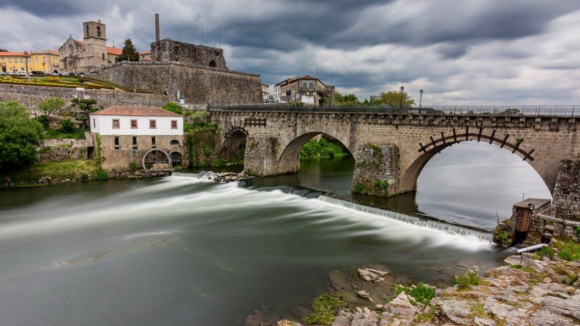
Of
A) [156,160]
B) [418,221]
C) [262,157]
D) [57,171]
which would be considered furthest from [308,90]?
[418,221]

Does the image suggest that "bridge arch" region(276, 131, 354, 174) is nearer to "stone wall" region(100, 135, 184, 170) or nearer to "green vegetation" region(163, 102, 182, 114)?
"stone wall" region(100, 135, 184, 170)

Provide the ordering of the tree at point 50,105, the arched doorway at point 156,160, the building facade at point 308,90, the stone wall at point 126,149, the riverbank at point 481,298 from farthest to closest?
the building facade at point 308,90 < the arched doorway at point 156,160 < the tree at point 50,105 < the stone wall at point 126,149 < the riverbank at point 481,298

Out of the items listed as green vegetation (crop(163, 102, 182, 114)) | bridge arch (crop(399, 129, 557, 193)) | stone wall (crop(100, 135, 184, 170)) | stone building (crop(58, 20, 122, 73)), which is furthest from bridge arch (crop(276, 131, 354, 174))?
stone building (crop(58, 20, 122, 73))

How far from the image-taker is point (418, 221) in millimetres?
18891

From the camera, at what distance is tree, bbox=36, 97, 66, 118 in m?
34.2

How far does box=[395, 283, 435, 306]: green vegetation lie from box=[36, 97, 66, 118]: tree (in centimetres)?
3779

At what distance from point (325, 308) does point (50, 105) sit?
36.5m

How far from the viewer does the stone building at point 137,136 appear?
32.8 m

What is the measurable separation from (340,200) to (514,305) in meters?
15.1

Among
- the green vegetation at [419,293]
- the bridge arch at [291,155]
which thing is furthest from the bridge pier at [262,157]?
the green vegetation at [419,293]

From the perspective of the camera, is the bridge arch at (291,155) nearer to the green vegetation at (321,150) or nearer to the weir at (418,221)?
the weir at (418,221)

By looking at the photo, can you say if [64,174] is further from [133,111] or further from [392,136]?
[392,136]

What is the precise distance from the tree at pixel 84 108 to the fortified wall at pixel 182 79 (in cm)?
1364

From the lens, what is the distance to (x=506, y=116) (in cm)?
1897
